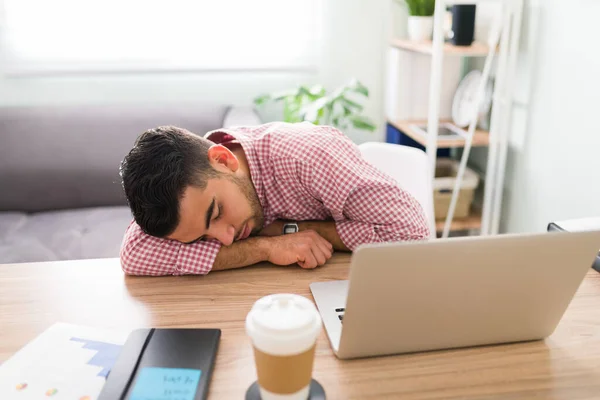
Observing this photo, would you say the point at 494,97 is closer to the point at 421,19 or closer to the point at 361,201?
the point at 421,19

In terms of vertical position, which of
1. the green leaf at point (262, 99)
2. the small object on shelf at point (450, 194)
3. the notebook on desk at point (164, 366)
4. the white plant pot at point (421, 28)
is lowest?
the small object on shelf at point (450, 194)

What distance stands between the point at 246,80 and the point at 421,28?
919mm

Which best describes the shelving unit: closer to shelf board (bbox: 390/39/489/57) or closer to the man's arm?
shelf board (bbox: 390/39/489/57)

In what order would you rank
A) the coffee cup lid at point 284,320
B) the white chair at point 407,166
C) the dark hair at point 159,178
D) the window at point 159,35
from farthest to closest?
the window at point 159,35 → the white chair at point 407,166 → the dark hair at point 159,178 → the coffee cup lid at point 284,320

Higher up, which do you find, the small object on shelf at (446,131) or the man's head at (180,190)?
the man's head at (180,190)

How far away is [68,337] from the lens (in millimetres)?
858

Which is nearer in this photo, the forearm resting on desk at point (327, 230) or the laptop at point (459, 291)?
the laptop at point (459, 291)

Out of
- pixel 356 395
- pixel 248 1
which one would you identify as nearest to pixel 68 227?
pixel 248 1

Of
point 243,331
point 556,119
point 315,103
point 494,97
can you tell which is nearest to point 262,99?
point 315,103

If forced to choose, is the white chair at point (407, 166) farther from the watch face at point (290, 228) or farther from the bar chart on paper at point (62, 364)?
the bar chart on paper at point (62, 364)

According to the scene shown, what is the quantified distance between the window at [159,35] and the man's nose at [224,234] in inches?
71.6

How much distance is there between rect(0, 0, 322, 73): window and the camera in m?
2.66

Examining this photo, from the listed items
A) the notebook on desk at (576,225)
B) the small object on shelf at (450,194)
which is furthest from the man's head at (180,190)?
the small object on shelf at (450,194)

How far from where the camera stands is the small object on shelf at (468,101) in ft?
8.03
